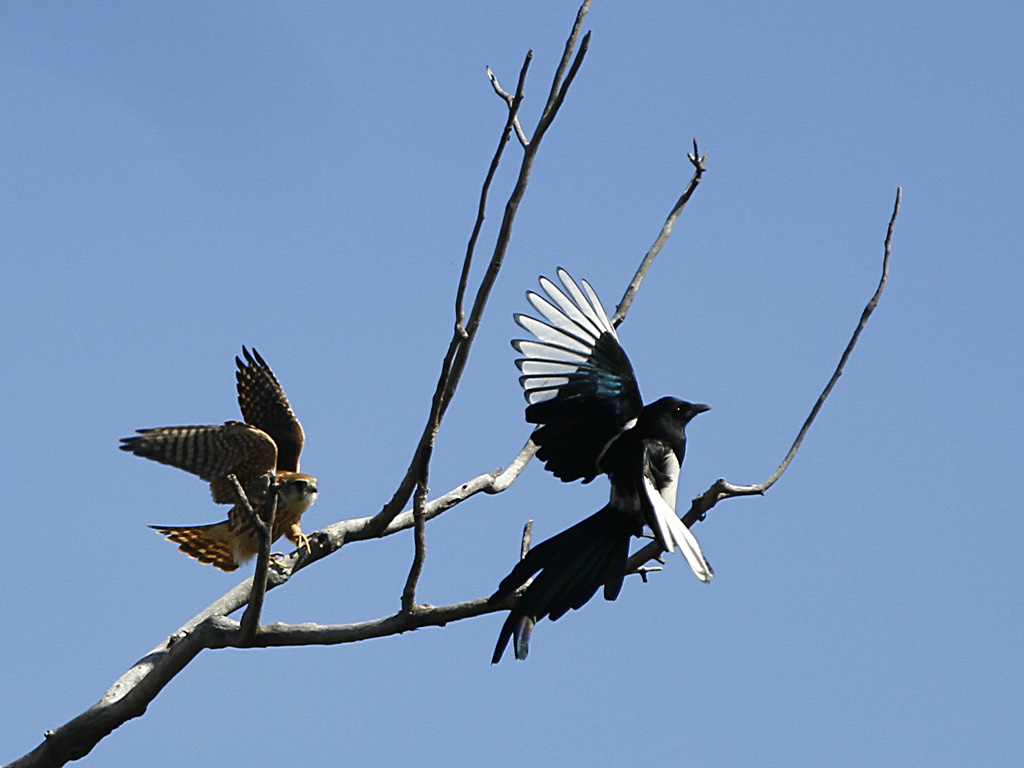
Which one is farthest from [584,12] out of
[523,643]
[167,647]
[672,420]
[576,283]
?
[167,647]

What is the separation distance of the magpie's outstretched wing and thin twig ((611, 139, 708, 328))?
514 mm

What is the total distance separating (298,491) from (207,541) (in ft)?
1.94

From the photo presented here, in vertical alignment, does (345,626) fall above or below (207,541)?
below

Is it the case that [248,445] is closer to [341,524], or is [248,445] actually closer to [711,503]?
[341,524]

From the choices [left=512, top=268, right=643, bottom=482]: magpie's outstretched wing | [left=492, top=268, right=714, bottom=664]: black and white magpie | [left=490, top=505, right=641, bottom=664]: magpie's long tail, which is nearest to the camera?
[left=490, top=505, right=641, bottom=664]: magpie's long tail

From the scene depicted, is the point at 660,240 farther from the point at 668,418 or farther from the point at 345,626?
the point at 345,626

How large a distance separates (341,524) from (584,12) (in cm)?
185

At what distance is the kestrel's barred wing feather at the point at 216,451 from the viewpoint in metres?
4.07

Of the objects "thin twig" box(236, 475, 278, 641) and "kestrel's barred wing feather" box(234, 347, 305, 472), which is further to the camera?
"kestrel's barred wing feather" box(234, 347, 305, 472)

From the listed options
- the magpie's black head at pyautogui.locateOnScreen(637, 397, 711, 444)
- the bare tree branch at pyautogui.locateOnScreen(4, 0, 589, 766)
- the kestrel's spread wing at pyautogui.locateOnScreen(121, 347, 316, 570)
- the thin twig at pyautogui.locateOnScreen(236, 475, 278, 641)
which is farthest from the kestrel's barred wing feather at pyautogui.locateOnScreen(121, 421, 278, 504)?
the magpie's black head at pyautogui.locateOnScreen(637, 397, 711, 444)

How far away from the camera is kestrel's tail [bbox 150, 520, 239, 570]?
4.92 m

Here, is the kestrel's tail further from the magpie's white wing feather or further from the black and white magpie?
the magpie's white wing feather

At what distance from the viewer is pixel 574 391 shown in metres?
3.74

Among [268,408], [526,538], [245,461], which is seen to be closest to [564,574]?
[526,538]
